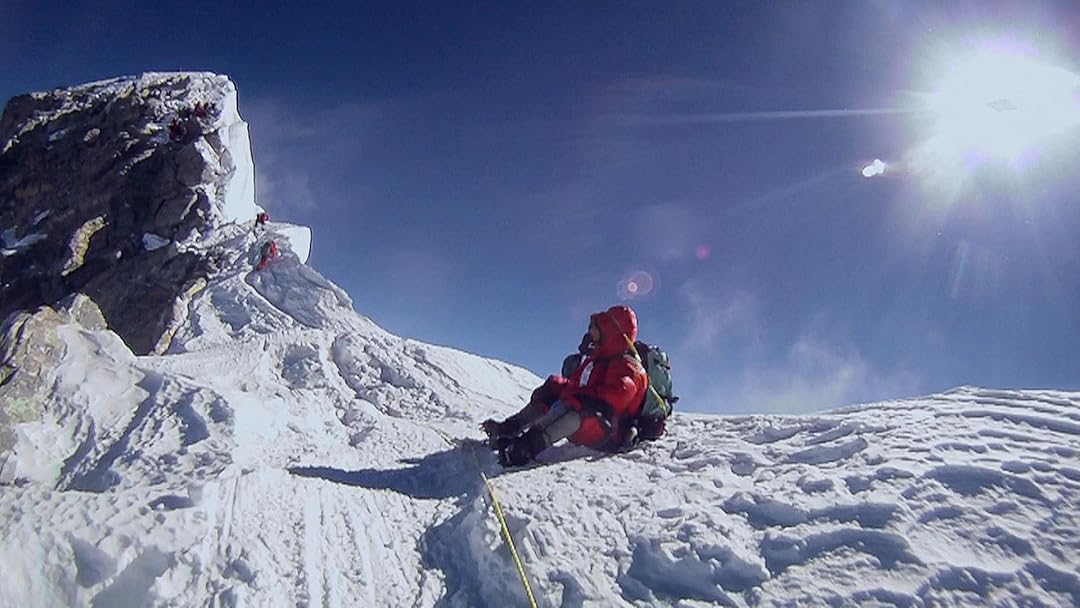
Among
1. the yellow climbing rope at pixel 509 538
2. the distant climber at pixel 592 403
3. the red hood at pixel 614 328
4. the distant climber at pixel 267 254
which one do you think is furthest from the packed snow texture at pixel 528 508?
the distant climber at pixel 267 254

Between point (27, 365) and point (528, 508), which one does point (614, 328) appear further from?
point (27, 365)

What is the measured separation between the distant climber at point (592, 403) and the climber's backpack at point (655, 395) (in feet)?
0.49

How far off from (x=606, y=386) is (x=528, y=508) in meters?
1.87

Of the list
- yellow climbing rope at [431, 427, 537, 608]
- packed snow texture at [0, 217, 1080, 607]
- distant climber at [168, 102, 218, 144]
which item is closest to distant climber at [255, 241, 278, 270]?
distant climber at [168, 102, 218, 144]

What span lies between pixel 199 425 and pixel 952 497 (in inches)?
233

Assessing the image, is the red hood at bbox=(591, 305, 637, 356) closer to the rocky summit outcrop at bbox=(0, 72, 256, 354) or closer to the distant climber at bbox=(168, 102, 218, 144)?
the rocky summit outcrop at bbox=(0, 72, 256, 354)

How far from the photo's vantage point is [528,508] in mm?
4223

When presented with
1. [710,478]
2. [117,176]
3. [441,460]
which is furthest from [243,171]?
[710,478]

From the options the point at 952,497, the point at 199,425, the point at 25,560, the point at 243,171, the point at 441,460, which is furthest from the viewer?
the point at 243,171

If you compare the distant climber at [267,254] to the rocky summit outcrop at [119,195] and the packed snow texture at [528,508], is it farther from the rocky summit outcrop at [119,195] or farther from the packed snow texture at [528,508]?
the packed snow texture at [528,508]

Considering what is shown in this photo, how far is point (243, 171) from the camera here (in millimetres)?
30188

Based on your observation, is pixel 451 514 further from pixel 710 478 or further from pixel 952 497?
pixel 952 497

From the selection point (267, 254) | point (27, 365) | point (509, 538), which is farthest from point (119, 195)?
point (509, 538)

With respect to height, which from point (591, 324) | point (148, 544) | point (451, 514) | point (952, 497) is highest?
point (591, 324)
